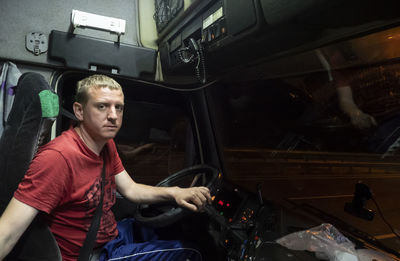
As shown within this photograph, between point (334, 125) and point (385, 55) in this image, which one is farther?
point (334, 125)

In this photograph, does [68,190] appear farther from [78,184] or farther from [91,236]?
[91,236]

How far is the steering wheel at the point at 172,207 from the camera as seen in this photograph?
4.57 ft

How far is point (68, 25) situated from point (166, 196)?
4.64 ft

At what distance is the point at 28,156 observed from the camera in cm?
112

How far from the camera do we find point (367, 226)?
1.46 m

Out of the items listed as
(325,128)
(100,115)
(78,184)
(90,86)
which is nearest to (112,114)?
(100,115)

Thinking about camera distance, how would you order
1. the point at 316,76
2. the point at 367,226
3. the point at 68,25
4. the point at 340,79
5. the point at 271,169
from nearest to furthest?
the point at 367,226 < the point at 340,79 < the point at 316,76 < the point at 68,25 < the point at 271,169

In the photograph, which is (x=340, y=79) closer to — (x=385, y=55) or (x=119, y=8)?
(x=385, y=55)

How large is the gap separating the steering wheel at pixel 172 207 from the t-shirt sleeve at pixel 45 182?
478 mm

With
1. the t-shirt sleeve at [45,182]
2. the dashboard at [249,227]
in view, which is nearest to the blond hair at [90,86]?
the t-shirt sleeve at [45,182]

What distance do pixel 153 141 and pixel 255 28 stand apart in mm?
1471

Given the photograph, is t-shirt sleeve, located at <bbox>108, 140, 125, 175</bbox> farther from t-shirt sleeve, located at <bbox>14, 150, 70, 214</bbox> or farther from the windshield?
the windshield

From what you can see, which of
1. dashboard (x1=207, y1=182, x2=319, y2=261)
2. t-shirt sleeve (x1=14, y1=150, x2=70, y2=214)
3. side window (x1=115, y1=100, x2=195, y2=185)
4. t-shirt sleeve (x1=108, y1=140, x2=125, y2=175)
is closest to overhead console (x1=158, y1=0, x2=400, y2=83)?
side window (x1=115, y1=100, x2=195, y2=185)

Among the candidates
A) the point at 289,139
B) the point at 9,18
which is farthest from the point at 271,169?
the point at 9,18
